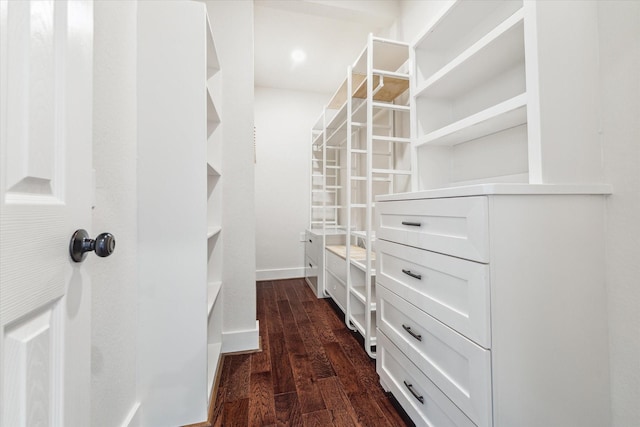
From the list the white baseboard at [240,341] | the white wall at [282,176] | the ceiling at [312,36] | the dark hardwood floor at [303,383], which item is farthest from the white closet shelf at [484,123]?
the white wall at [282,176]

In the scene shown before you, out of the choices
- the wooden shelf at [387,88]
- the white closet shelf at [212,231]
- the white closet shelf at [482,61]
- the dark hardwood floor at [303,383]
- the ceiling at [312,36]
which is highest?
the ceiling at [312,36]

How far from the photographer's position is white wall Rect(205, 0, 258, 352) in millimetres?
1790

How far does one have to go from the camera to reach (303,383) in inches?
56.9

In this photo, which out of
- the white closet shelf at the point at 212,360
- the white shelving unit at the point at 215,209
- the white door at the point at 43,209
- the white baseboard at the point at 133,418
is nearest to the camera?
the white door at the point at 43,209

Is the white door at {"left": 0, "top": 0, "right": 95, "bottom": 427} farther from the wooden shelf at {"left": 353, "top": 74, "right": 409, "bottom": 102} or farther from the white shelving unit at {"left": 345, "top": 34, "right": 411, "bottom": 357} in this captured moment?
the wooden shelf at {"left": 353, "top": 74, "right": 409, "bottom": 102}

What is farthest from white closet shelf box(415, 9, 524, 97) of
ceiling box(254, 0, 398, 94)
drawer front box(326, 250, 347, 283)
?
drawer front box(326, 250, 347, 283)

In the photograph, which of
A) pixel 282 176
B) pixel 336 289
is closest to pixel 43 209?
pixel 336 289

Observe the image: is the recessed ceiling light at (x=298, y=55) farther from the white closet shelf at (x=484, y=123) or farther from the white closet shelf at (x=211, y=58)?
the white closet shelf at (x=484, y=123)

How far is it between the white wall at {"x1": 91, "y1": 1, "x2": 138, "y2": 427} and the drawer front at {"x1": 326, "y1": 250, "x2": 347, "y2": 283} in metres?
1.50

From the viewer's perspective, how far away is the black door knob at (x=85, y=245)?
1.67 feet

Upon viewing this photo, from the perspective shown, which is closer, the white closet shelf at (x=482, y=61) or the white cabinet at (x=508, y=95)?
the white cabinet at (x=508, y=95)

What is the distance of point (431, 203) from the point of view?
98cm

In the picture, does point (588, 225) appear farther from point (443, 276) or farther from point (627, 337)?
point (443, 276)

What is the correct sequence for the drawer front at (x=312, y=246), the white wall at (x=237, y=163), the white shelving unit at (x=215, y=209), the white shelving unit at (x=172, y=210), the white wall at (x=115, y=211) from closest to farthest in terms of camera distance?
the white wall at (x=115, y=211) < the white shelving unit at (x=172, y=210) < the white shelving unit at (x=215, y=209) < the white wall at (x=237, y=163) < the drawer front at (x=312, y=246)
